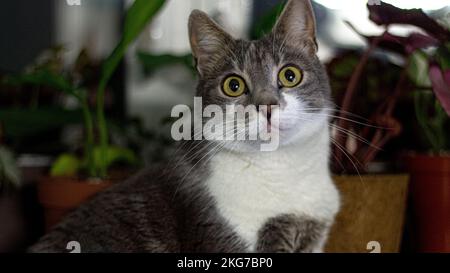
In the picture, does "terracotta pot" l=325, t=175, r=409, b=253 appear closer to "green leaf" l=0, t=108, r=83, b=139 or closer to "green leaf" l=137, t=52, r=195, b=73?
"green leaf" l=137, t=52, r=195, b=73

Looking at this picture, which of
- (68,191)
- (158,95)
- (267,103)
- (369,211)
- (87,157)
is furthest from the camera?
(158,95)

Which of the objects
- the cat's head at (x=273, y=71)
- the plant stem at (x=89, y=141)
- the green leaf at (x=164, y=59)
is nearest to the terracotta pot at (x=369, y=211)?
the cat's head at (x=273, y=71)

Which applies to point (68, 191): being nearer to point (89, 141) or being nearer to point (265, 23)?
point (89, 141)

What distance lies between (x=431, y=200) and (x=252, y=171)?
1.35ft

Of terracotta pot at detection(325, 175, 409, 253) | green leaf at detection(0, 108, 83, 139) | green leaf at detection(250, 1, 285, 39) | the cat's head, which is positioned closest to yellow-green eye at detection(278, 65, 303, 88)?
the cat's head

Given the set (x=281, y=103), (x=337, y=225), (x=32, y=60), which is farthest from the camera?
(x=32, y=60)

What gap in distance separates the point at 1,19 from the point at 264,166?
73 cm

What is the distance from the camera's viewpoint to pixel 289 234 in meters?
0.78

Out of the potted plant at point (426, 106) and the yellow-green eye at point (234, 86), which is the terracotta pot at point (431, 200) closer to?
the potted plant at point (426, 106)

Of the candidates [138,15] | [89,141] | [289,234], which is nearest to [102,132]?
[89,141]
